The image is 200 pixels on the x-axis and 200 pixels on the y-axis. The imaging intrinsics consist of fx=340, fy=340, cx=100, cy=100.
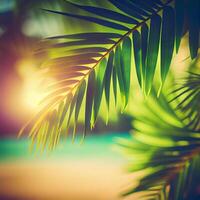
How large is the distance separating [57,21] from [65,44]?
174 mm

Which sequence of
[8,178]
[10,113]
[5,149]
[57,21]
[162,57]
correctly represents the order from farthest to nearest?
[5,149]
[8,178]
[10,113]
[57,21]
[162,57]

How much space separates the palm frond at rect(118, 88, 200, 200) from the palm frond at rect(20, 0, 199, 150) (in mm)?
211

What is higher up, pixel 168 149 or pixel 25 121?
pixel 25 121

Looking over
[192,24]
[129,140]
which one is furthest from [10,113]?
[192,24]

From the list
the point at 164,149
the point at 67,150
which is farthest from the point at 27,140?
the point at 164,149

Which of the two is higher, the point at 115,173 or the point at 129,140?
the point at 129,140

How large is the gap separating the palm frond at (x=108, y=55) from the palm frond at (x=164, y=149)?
211mm

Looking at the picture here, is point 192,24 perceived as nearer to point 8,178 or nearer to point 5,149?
point 8,178

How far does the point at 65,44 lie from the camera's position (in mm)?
608

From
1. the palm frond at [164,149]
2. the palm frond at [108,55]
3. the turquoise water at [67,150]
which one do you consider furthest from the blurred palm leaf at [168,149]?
the turquoise water at [67,150]

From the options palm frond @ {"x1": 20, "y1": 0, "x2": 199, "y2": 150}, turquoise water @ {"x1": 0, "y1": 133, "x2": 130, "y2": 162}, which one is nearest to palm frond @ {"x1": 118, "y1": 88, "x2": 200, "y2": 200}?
palm frond @ {"x1": 20, "y1": 0, "x2": 199, "y2": 150}

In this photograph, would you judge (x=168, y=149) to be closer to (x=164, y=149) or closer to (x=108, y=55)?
(x=164, y=149)

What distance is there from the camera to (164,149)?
81 cm

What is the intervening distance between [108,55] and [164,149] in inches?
12.0
